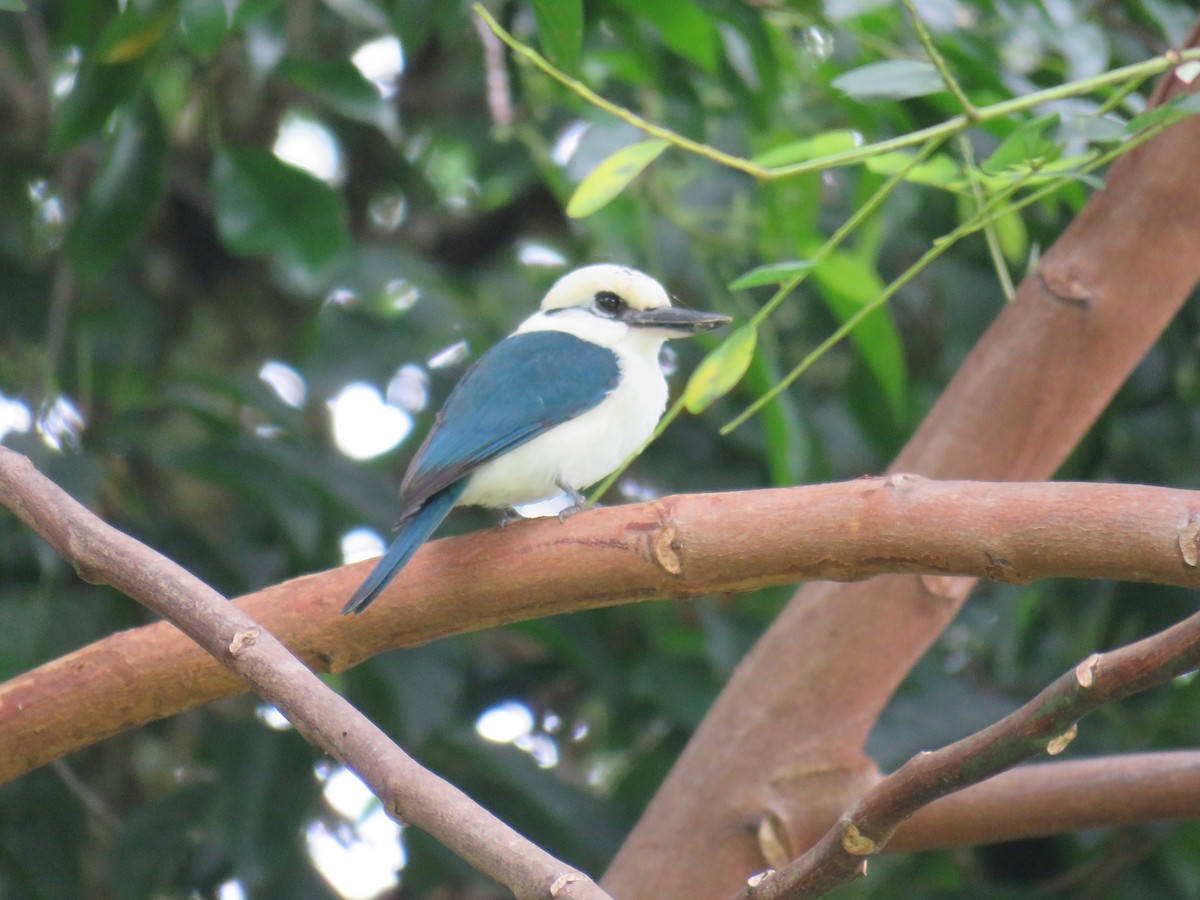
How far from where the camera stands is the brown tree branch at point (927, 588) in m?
2.38

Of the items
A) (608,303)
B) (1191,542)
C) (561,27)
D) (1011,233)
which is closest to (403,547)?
(561,27)

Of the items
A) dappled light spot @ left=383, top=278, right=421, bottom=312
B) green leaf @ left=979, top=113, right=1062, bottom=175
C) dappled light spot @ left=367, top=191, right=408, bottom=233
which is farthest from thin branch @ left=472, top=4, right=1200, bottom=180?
dappled light spot @ left=367, top=191, right=408, bottom=233

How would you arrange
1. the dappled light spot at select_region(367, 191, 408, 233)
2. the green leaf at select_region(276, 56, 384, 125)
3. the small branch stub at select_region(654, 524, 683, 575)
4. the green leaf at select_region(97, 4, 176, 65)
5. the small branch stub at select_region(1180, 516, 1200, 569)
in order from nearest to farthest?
1. the small branch stub at select_region(1180, 516, 1200, 569)
2. the small branch stub at select_region(654, 524, 683, 575)
3. the green leaf at select_region(97, 4, 176, 65)
4. the green leaf at select_region(276, 56, 384, 125)
5. the dappled light spot at select_region(367, 191, 408, 233)

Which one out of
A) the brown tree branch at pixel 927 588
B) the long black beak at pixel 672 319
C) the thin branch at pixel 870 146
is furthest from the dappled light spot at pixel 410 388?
the thin branch at pixel 870 146

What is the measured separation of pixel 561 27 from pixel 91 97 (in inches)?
32.1

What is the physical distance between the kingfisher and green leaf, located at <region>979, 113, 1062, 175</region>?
597 mm

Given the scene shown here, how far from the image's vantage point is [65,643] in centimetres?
269

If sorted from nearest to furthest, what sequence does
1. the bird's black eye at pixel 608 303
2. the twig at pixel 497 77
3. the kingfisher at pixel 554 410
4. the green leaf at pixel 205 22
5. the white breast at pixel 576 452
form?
1. the green leaf at pixel 205 22
2. the kingfisher at pixel 554 410
3. the white breast at pixel 576 452
4. the bird's black eye at pixel 608 303
5. the twig at pixel 497 77

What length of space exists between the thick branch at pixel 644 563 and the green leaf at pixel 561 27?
2.43 ft

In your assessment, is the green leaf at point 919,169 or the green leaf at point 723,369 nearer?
the green leaf at point 723,369

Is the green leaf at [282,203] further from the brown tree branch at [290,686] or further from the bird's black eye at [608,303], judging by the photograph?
the brown tree branch at [290,686]

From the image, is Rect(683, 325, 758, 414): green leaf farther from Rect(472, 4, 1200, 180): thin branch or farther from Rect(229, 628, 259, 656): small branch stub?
Rect(229, 628, 259, 656): small branch stub

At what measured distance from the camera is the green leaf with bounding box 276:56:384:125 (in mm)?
2578

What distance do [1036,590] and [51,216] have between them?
116 inches
